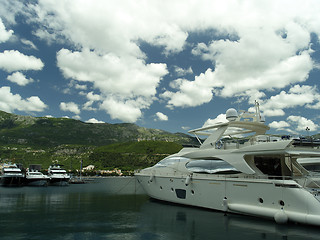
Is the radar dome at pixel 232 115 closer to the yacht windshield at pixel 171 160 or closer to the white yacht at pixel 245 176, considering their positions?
the white yacht at pixel 245 176

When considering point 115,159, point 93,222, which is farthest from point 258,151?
point 115,159

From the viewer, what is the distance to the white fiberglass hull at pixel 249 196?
52.5 ft

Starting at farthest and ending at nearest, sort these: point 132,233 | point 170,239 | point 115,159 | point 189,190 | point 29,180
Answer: point 115,159 < point 29,180 < point 189,190 < point 132,233 < point 170,239

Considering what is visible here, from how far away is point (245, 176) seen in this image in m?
20.3

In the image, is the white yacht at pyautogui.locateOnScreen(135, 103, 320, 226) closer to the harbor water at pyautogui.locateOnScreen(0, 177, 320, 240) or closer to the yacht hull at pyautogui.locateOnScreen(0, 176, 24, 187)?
the harbor water at pyautogui.locateOnScreen(0, 177, 320, 240)

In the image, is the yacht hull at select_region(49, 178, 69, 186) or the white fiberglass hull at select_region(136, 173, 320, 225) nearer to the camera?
the white fiberglass hull at select_region(136, 173, 320, 225)

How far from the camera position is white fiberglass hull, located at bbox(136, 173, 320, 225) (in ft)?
52.5

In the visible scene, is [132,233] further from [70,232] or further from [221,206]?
[221,206]

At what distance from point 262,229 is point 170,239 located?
6628mm

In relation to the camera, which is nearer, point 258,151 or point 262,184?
point 262,184

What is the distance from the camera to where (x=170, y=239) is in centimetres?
1465

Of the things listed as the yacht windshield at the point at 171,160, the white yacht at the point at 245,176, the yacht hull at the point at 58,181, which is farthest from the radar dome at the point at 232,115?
the yacht hull at the point at 58,181

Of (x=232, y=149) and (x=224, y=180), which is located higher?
(x=232, y=149)

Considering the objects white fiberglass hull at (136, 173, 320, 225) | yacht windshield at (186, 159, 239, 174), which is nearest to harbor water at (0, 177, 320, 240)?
white fiberglass hull at (136, 173, 320, 225)
